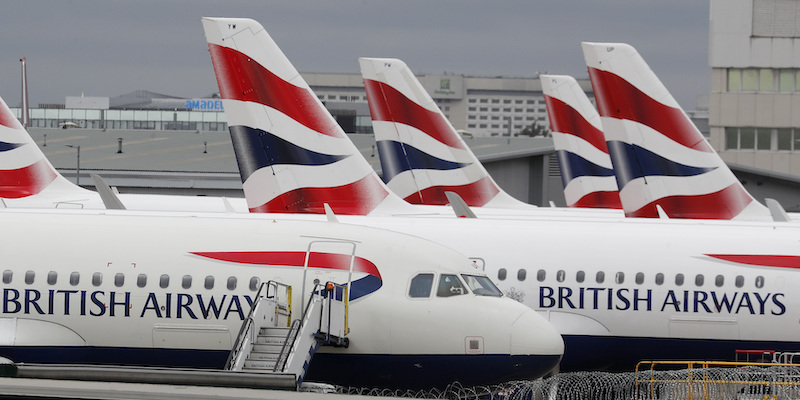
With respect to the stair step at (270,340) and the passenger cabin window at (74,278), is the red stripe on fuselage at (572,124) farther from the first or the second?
the passenger cabin window at (74,278)

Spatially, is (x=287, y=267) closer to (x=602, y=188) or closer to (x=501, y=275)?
(x=501, y=275)

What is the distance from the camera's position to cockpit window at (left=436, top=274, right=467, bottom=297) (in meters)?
20.7

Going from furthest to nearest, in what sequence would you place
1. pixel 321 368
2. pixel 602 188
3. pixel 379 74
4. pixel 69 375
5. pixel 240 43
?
pixel 602 188, pixel 379 74, pixel 240 43, pixel 321 368, pixel 69 375

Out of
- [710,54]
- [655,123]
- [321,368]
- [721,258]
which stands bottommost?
[321,368]

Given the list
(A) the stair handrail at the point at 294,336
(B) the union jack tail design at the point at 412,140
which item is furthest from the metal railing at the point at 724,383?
(B) the union jack tail design at the point at 412,140

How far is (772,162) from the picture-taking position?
74312 mm

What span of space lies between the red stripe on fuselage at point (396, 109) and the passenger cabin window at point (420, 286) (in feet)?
57.4

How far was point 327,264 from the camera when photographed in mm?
21078

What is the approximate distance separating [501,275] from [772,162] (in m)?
53.7

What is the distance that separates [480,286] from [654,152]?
11.4m

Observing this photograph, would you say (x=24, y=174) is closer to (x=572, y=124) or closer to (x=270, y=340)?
(x=572, y=124)

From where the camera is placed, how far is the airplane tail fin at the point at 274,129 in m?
29.1

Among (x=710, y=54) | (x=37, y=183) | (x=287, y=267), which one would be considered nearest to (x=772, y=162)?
(x=710, y=54)

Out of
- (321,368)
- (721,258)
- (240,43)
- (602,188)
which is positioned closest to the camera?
(321,368)
